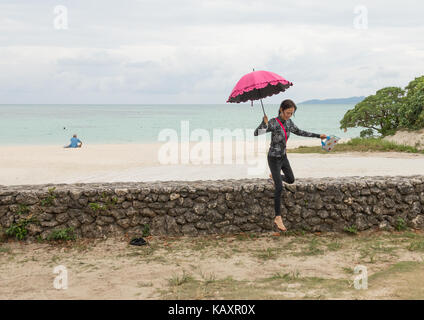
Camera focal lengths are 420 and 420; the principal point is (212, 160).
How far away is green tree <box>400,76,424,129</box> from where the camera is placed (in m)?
21.9

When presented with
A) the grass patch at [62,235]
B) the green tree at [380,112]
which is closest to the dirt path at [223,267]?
the grass patch at [62,235]

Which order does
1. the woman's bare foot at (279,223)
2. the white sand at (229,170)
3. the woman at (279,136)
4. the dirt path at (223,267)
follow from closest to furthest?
the dirt path at (223,267), the woman at (279,136), the woman's bare foot at (279,223), the white sand at (229,170)

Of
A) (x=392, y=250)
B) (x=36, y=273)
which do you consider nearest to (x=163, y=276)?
(x=36, y=273)

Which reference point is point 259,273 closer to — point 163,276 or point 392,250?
point 163,276

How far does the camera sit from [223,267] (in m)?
6.91

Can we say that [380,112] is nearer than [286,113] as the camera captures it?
No

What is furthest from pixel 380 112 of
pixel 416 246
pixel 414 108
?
pixel 416 246

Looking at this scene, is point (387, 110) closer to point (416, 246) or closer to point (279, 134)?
point (416, 246)

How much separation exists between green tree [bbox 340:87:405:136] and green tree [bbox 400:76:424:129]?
2.13 feet

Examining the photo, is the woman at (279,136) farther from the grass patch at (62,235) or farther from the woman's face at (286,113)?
the grass patch at (62,235)

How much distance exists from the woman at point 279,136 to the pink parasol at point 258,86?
1.53 ft

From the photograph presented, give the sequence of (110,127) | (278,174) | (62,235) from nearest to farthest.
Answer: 1. (278,174)
2. (62,235)
3. (110,127)

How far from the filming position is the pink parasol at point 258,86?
7496 mm

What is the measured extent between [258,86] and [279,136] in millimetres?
975
